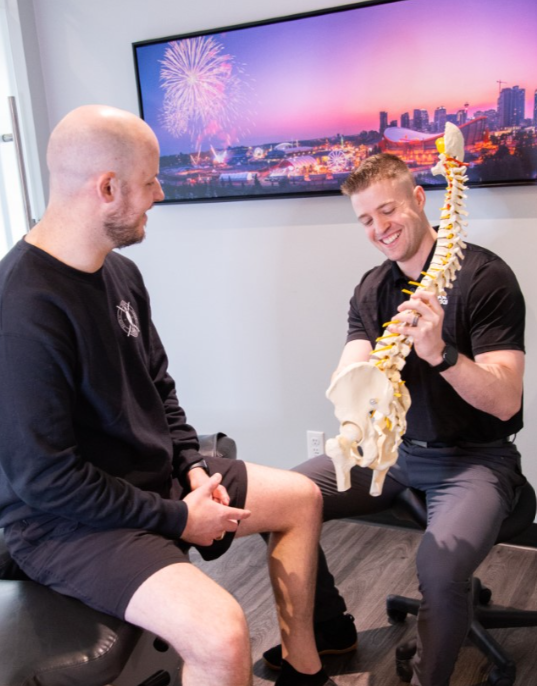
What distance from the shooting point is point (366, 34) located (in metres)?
2.47

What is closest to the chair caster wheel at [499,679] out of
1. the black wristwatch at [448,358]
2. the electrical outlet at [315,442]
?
the black wristwatch at [448,358]

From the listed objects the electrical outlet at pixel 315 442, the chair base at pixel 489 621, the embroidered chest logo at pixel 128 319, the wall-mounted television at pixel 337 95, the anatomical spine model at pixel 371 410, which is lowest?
the chair base at pixel 489 621

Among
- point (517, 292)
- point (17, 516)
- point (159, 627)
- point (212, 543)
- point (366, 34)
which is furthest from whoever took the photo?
point (366, 34)

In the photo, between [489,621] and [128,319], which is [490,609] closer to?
[489,621]

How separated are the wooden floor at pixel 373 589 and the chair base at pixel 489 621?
1.7 inches

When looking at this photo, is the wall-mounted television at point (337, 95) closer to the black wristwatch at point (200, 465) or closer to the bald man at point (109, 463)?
the bald man at point (109, 463)

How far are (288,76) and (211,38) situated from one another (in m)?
0.33

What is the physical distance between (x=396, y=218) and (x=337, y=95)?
0.77m

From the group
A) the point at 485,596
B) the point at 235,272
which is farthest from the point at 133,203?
the point at 485,596

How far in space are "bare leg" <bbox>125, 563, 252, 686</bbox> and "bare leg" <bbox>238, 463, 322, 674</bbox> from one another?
1.16 ft

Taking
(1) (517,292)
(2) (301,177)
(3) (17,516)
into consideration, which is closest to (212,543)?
(3) (17,516)

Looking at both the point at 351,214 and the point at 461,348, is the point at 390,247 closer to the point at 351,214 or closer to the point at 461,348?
the point at 461,348

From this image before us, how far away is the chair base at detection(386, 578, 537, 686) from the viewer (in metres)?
2.00

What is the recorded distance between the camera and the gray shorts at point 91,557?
1.52 m
